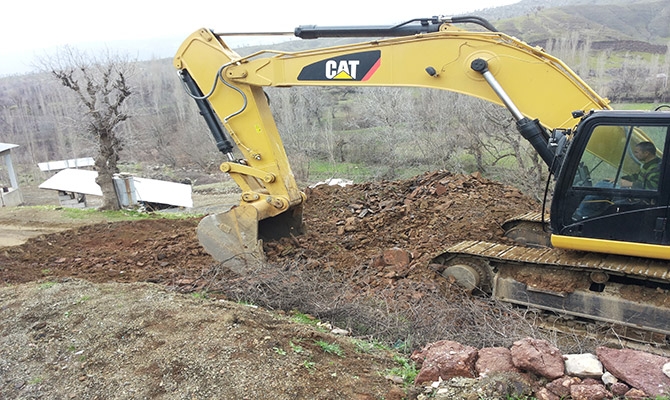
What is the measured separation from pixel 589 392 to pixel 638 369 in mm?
440

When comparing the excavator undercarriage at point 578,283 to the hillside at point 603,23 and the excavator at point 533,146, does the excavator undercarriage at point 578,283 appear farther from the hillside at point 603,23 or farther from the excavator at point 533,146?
the hillside at point 603,23

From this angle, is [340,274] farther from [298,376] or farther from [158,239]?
[158,239]

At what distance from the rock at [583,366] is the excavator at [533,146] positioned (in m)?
1.73

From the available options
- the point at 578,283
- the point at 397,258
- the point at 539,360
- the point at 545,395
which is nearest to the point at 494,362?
the point at 539,360

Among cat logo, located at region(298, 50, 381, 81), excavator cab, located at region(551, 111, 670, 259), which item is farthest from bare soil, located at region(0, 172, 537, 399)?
cat logo, located at region(298, 50, 381, 81)

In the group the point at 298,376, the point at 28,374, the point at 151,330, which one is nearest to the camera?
the point at 298,376

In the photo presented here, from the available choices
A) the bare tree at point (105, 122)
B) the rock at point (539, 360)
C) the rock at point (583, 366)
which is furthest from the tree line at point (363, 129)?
the rock at point (583, 366)

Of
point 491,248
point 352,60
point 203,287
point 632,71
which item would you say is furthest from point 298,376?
point 632,71

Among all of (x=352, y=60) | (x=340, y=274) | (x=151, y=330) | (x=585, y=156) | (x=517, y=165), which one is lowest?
(x=517, y=165)

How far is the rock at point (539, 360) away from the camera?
10.4 ft

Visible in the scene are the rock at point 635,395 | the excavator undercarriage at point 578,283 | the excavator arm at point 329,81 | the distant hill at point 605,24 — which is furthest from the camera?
the distant hill at point 605,24

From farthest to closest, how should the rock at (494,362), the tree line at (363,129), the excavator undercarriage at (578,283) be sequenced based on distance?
the tree line at (363,129), the excavator undercarriage at (578,283), the rock at (494,362)

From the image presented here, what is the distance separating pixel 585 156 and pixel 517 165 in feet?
52.0

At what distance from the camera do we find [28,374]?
154 inches
